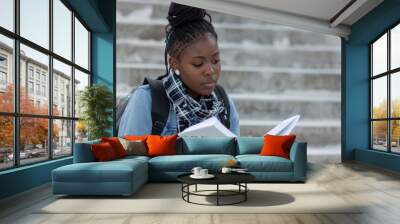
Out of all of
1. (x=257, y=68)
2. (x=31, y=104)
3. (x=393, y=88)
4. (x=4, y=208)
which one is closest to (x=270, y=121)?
(x=257, y=68)

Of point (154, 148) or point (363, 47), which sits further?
point (363, 47)

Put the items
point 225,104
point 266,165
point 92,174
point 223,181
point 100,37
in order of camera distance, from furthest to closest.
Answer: point 100,37
point 225,104
point 266,165
point 92,174
point 223,181

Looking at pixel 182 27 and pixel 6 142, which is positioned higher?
pixel 182 27

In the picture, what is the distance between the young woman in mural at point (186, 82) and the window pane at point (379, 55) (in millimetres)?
3492

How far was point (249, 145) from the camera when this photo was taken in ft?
21.3

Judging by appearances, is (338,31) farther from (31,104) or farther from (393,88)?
(31,104)

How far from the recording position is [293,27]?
8320 millimetres

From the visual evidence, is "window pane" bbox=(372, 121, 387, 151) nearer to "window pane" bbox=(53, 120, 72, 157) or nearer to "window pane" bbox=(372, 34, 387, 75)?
"window pane" bbox=(372, 34, 387, 75)

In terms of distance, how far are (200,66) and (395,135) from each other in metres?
4.27

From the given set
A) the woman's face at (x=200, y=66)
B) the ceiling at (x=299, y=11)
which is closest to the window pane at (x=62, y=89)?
the woman's face at (x=200, y=66)

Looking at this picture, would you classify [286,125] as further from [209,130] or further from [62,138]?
[62,138]

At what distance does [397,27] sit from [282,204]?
18.2ft

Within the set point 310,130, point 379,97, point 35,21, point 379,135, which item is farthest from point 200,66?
point 379,135

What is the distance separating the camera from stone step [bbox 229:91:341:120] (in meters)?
8.20
